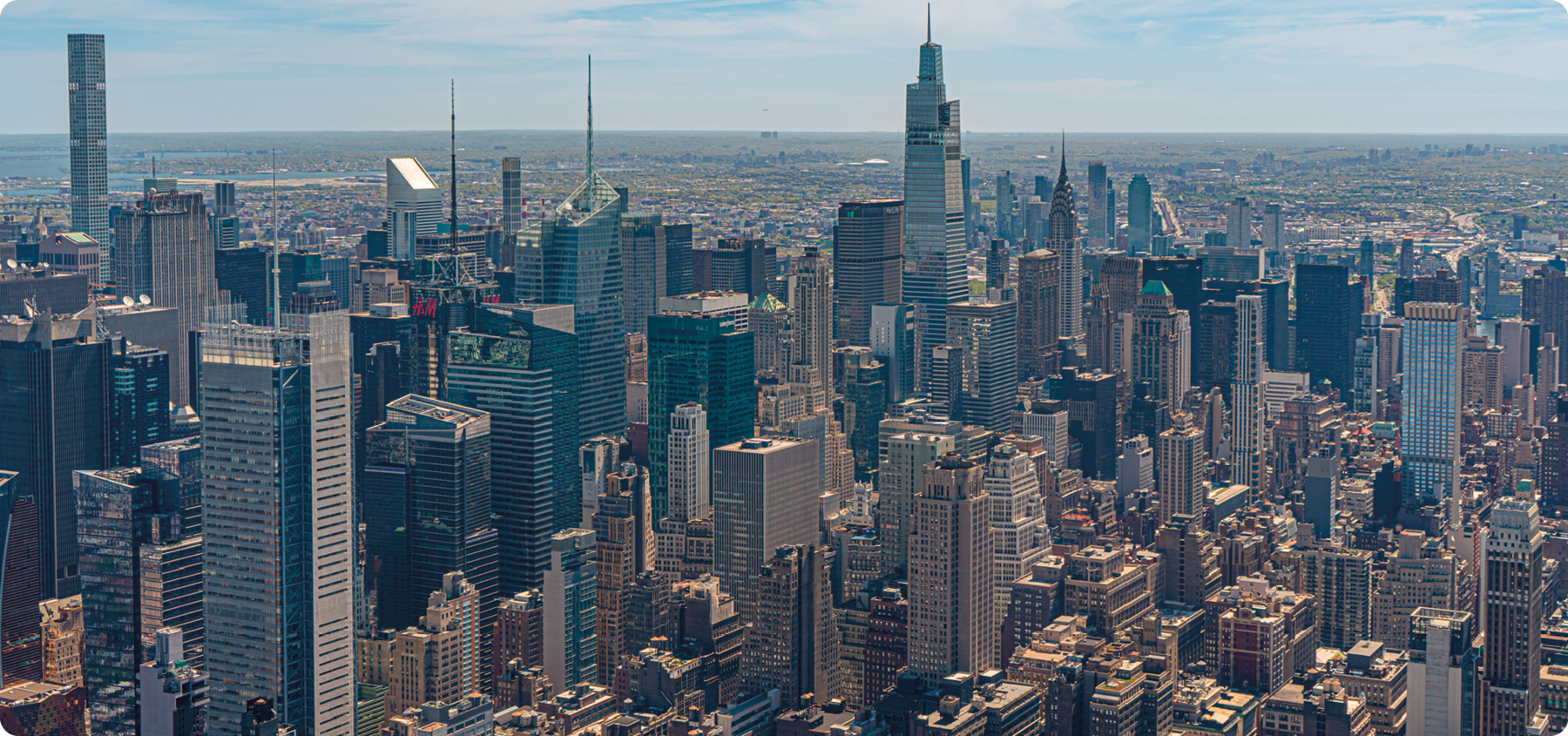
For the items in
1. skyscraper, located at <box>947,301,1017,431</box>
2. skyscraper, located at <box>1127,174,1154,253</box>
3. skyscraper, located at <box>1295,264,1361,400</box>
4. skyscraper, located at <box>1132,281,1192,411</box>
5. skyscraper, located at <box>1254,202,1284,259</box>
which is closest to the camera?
skyscraper, located at <box>947,301,1017,431</box>

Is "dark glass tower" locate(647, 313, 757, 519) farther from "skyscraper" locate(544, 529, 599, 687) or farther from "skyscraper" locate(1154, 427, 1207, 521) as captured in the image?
"skyscraper" locate(1154, 427, 1207, 521)

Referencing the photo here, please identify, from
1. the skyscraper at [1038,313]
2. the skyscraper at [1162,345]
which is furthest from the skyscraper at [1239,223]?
the skyscraper at [1162,345]

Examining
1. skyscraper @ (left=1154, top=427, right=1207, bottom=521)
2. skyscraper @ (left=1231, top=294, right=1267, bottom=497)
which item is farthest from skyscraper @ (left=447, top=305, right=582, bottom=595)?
skyscraper @ (left=1231, top=294, right=1267, bottom=497)

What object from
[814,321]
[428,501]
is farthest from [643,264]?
[428,501]

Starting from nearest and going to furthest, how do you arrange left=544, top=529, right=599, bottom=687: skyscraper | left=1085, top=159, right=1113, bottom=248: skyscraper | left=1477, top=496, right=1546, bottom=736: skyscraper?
left=1477, top=496, right=1546, bottom=736: skyscraper → left=544, top=529, right=599, bottom=687: skyscraper → left=1085, top=159, right=1113, bottom=248: skyscraper

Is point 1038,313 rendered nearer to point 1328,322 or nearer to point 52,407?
point 1328,322

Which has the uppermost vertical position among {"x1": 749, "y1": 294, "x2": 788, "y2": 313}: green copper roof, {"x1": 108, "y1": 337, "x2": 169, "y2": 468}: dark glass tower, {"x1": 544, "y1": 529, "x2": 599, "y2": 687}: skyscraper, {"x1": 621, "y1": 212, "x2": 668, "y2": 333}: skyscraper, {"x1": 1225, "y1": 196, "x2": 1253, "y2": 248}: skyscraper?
{"x1": 1225, "y1": 196, "x2": 1253, "y2": 248}: skyscraper
